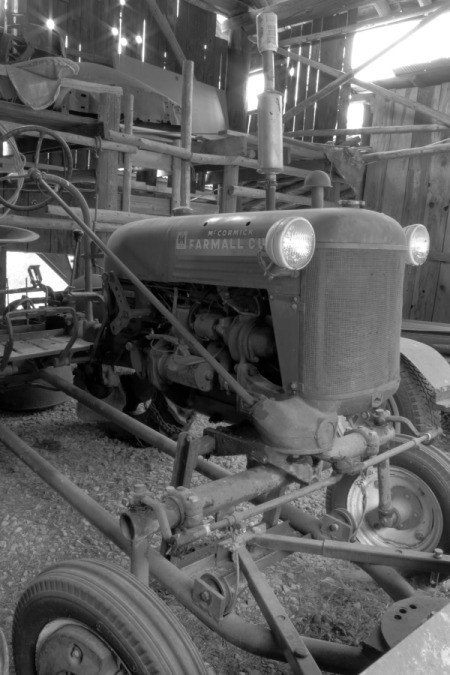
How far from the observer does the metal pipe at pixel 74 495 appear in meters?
1.86

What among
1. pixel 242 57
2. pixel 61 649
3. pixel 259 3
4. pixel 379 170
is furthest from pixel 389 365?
pixel 242 57

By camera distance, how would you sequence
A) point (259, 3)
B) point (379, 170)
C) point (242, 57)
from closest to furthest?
1. point (379, 170)
2. point (259, 3)
3. point (242, 57)

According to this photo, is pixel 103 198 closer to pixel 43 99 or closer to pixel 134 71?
pixel 43 99

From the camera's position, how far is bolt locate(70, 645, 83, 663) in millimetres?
1445

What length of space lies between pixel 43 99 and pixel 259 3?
331 centimetres

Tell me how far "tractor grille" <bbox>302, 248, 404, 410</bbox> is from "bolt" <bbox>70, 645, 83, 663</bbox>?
0.98 metres

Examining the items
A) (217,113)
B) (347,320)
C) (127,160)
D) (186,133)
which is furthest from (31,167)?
(217,113)

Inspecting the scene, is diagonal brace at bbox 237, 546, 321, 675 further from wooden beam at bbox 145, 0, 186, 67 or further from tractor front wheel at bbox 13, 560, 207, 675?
wooden beam at bbox 145, 0, 186, 67

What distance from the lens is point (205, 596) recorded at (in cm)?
152

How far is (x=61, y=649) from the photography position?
148cm

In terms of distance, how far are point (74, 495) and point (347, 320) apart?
110 cm

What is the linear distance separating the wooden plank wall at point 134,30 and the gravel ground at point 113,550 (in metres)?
5.50

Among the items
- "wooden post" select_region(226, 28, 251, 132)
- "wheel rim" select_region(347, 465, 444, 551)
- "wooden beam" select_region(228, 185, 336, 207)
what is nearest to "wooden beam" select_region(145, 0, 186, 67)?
"wooden post" select_region(226, 28, 251, 132)

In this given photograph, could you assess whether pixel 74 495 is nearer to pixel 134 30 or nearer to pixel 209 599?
pixel 209 599
